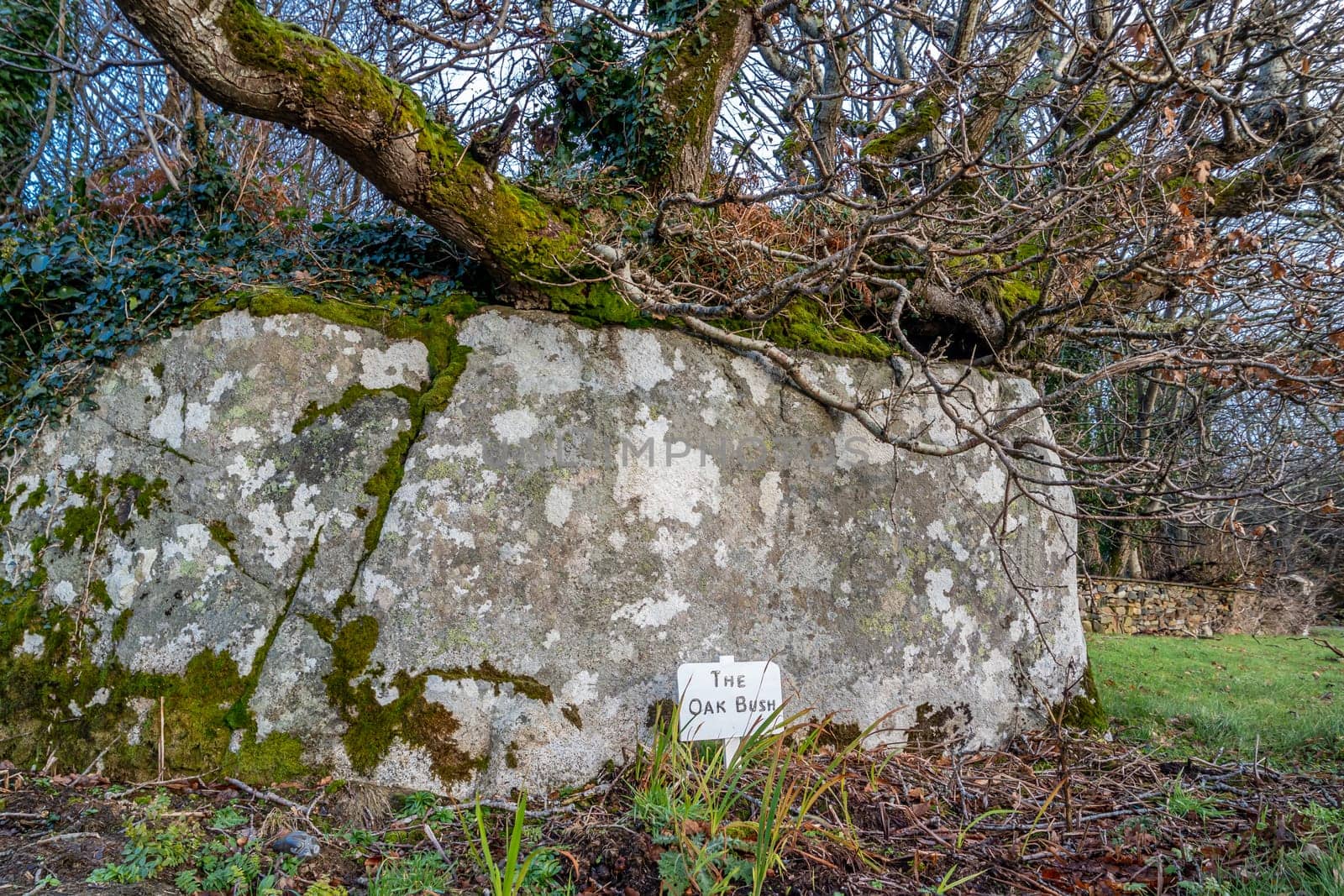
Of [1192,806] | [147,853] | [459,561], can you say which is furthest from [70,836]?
[1192,806]

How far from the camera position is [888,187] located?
201 inches

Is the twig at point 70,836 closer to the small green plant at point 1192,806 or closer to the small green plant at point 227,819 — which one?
the small green plant at point 227,819

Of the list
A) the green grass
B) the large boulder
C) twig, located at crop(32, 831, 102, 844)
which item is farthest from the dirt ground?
the green grass

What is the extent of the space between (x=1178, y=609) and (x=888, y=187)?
7417 mm

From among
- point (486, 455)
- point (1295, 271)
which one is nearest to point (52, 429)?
point (486, 455)

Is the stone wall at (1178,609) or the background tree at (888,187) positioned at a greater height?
the background tree at (888,187)

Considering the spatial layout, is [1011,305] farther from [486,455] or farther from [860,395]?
[486,455]

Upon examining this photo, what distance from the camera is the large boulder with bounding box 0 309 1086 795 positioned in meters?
2.74

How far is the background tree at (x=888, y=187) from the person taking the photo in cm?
297

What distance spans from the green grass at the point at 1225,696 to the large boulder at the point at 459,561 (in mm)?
1124

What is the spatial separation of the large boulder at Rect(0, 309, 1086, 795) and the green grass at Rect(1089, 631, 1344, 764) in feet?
3.69

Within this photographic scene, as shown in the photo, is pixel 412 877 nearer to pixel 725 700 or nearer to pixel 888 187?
pixel 725 700

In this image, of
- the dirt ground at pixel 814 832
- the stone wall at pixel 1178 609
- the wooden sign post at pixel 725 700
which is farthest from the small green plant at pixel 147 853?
the stone wall at pixel 1178 609

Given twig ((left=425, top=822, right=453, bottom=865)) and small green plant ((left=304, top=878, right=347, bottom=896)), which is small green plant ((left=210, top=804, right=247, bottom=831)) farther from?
twig ((left=425, top=822, right=453, bottom=865))
